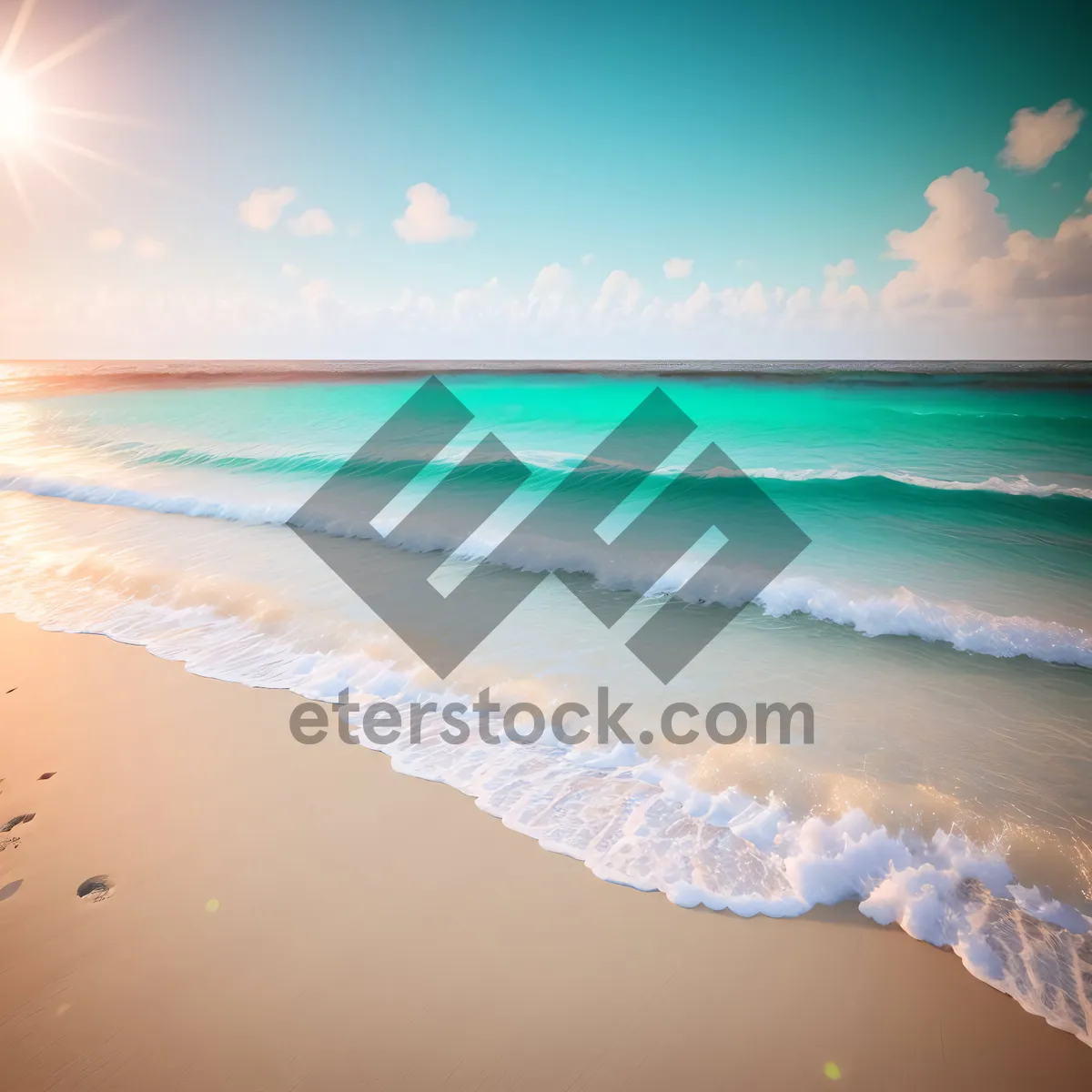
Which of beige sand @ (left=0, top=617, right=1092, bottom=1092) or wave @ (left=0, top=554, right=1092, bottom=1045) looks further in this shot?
wave @ (left=0, top=554, right=1092, bottom=1045)

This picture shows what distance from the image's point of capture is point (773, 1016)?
2311 mm

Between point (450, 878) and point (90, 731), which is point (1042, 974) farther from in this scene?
point (90, 731)

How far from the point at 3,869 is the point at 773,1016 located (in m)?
4.16

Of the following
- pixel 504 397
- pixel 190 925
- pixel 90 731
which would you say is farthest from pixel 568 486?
pixel 504 397

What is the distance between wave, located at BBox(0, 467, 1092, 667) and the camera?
568cm

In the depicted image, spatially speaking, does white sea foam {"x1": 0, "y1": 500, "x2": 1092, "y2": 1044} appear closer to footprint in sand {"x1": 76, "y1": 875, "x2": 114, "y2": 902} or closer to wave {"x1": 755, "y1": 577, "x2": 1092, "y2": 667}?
footprint in sand {"x1": 76, "y1": 875, "x2": 114, "y2": 902}

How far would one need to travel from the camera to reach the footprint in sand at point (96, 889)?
2.84 metres

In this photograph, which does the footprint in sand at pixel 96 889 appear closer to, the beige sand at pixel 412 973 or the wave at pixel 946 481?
the beige sand at pixel 412 973

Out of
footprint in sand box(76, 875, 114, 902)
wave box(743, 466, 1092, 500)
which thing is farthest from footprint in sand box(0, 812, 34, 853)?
wave box(743, 466, 1092, 500)
